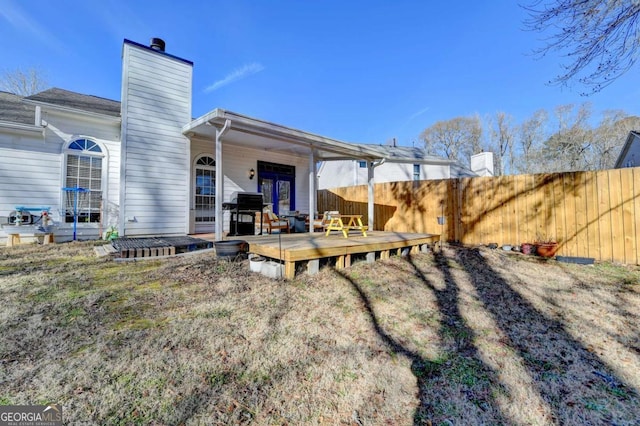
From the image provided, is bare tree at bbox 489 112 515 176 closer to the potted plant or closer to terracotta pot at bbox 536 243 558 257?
the potted plant

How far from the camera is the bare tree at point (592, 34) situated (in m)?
4.41

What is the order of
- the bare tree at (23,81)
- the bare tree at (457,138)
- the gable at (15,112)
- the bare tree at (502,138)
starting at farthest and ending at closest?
1. the bare tree at (457,138)
2. the bare tree at (502,138)
3. the bare tree at (23,81)
4. the gable at (15,112)

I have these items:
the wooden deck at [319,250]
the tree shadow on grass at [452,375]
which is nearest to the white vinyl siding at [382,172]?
the wooden deck at [319,250]

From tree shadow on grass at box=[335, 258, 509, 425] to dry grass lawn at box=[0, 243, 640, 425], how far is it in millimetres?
13

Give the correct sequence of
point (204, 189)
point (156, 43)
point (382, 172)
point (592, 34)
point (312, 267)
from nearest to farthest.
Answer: point (312, 267), point (592, 34), point (156, 43), point (204, 189), point (382, 172)

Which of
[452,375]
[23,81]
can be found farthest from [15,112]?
[23,81]

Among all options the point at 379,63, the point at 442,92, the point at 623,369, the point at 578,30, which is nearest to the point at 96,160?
the point at 623,369

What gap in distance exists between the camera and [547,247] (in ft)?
19.5

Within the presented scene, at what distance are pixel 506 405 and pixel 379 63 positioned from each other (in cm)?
1415

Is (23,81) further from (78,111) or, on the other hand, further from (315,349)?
(315,349)

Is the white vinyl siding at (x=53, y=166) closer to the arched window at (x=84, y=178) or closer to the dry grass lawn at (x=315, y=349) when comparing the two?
the arched window at (x=84, y=178)

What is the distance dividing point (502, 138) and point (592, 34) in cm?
2742

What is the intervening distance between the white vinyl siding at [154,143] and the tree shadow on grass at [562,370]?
7.35m

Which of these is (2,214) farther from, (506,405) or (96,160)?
(506,405)
